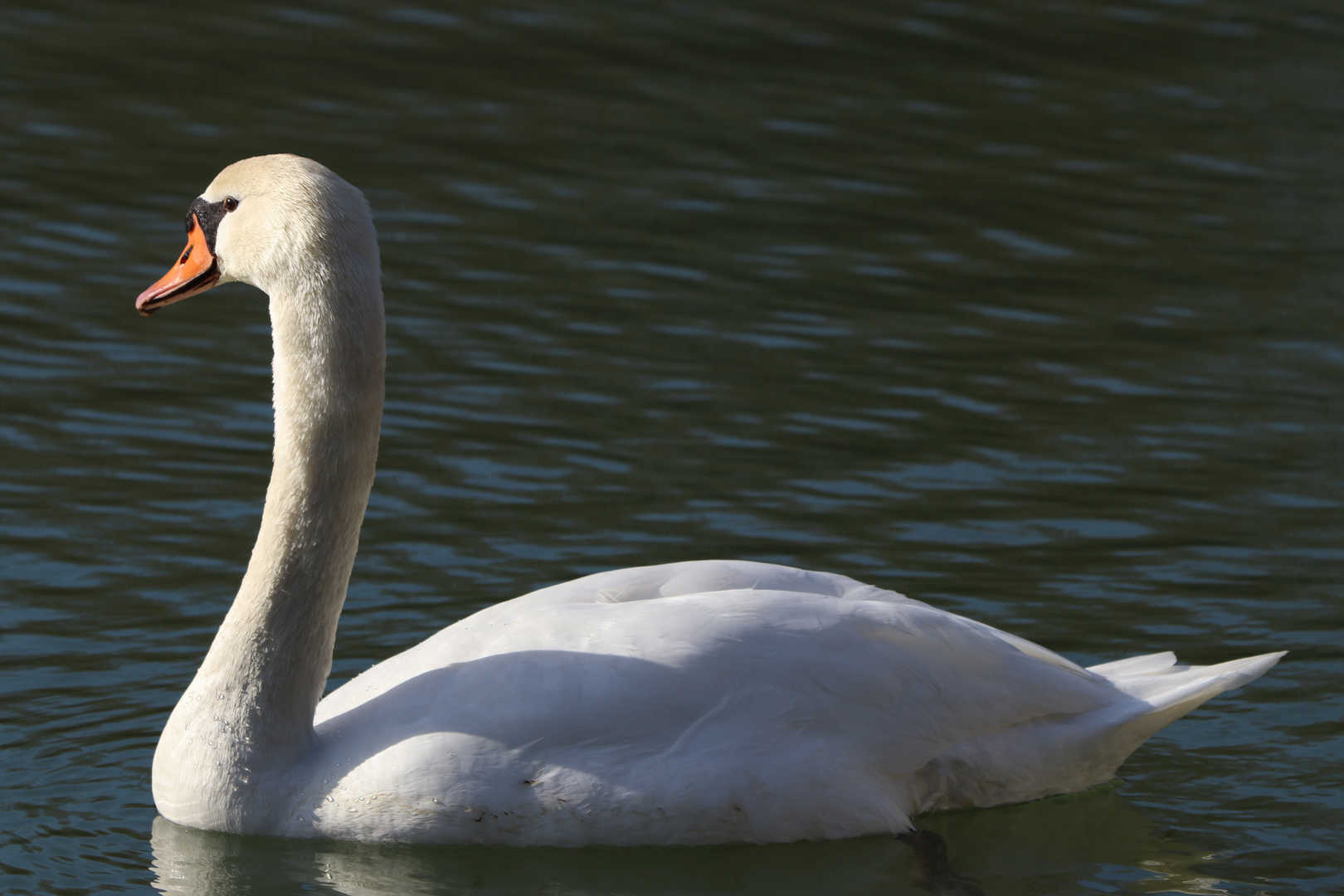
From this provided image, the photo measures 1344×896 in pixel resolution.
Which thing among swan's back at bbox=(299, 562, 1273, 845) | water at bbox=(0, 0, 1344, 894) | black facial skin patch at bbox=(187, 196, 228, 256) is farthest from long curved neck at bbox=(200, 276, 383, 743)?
water at bbox=(0, 0, 1344, 894)

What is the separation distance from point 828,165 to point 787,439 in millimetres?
4862

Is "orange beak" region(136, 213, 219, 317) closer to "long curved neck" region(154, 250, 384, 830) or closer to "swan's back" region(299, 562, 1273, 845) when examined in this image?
"long curved neck" region(154, 250, 384, 830)

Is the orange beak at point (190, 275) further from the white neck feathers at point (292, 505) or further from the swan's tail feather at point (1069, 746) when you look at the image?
the swan's tail feather at point (1069, 746)

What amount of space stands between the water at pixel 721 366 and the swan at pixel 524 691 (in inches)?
6.9

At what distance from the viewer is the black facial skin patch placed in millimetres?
6141

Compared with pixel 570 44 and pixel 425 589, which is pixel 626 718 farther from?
pixel 570 44

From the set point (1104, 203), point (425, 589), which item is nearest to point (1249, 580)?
point (425, 589)

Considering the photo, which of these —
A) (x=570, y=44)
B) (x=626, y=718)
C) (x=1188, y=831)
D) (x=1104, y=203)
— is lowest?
(x=1188, y=831)

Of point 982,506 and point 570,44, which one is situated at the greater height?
point 570,44

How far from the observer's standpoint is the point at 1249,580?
27.9 ft

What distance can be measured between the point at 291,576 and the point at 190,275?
0.93m

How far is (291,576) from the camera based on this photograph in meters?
6.07

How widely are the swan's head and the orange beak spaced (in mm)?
51

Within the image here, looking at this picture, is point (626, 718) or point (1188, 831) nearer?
point (626, 718)
